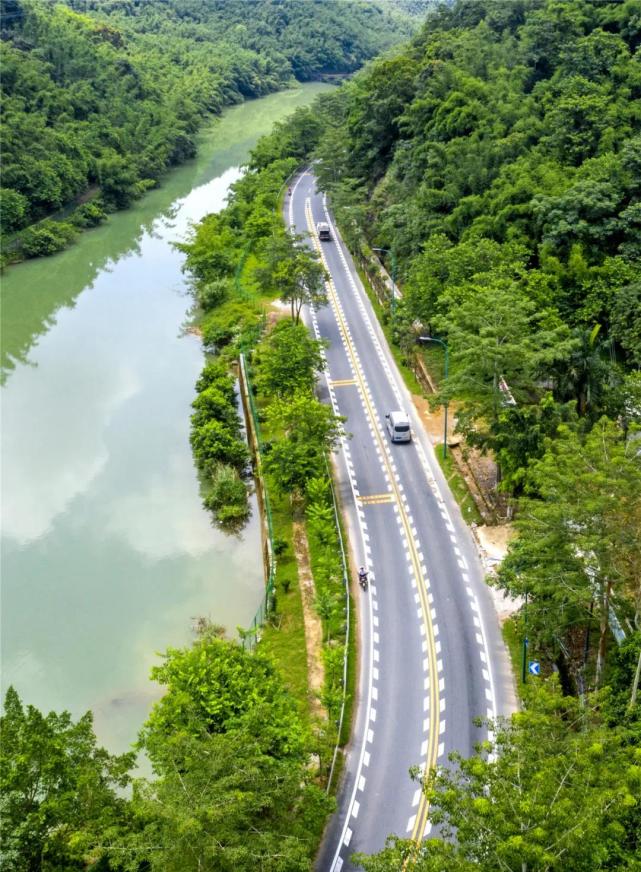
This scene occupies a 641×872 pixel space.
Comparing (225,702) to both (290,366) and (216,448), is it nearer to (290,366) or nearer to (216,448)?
(216,448)

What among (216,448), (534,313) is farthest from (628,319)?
(216,448)

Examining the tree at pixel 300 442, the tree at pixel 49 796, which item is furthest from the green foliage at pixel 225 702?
the tree at pixel 300 442

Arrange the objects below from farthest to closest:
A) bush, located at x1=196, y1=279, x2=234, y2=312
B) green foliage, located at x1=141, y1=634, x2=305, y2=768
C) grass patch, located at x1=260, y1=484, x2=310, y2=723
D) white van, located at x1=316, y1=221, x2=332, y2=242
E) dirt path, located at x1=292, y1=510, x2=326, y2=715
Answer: white van, located at x1=316, y1=221, x2=332, y2=242 → bush, located at x1=196, y1=279, x2=234, y2=312 → grass patch, located at x1=260, y1=484, x2=310, y2=723 → dirt path, located at x1=292, y1=510, x2=326, y2=715 → green foliage, located at x1=141, y1=634, x2=305, y2=768

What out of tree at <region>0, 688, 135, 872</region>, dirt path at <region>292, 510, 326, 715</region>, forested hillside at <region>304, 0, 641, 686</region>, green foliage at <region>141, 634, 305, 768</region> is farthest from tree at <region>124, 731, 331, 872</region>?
forested hillside at <region>304, 0, 641, 686</region>

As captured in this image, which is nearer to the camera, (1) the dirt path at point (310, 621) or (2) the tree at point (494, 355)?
(1) the dirt path at point (310, 621)

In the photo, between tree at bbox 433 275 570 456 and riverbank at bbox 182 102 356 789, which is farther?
tree at bbox 433 275 570 456

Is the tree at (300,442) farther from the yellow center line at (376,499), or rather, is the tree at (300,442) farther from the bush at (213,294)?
the bush at (213,294)

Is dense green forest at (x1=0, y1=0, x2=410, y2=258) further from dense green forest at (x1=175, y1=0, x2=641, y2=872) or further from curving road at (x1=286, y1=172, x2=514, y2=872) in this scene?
curving road at (x1=286, y1=172, x2=514, y2=872)
